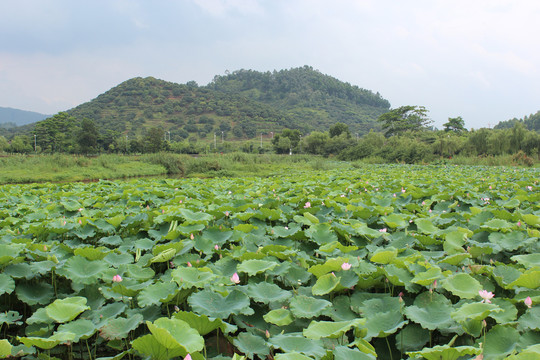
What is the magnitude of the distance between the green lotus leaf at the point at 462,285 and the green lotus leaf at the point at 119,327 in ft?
3.98

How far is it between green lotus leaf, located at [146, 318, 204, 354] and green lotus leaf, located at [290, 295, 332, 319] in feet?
1.30

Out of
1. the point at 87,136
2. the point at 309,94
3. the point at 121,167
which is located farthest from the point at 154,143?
the point at 309,94

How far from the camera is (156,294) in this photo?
1337 mm

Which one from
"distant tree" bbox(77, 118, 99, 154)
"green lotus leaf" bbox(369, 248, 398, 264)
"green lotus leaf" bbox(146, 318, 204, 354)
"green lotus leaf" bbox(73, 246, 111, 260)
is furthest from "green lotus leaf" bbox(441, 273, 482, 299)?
"distant tree" bbox(77, 118, 99, 154)

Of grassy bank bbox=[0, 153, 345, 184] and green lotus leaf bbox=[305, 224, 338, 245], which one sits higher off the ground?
green lotus leaf bbox=[305, 224, 338, 245]

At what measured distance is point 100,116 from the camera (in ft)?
231

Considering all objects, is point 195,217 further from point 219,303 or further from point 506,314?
point 506,314

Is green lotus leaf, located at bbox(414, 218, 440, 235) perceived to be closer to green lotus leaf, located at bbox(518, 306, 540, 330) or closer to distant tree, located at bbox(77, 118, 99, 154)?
green lotus leaf, located at bbox(518, 306, 540, 330)

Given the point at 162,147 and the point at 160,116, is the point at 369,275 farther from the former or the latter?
the point at 160,116

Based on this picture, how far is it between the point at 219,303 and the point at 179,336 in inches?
11.4

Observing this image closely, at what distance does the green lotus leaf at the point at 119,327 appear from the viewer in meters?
1.16

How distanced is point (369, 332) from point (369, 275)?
0.35 m

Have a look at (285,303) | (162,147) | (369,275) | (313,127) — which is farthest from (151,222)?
(313,127)

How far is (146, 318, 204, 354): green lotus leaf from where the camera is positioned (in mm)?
921
